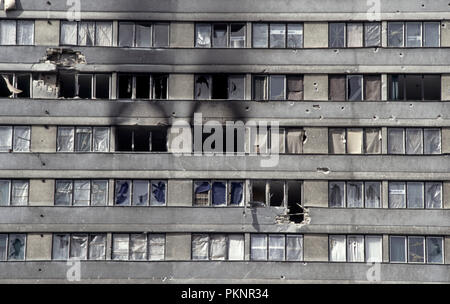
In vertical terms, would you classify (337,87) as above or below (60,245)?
above

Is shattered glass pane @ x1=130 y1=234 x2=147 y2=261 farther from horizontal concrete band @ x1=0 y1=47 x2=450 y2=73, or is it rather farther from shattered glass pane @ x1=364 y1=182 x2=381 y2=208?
shattered glass pane @ x1=364 y1=182 x2=381 y2=208

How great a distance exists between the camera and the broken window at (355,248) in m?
26.0

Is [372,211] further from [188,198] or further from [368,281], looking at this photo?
[188,198]

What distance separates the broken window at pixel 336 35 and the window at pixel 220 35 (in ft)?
12.0

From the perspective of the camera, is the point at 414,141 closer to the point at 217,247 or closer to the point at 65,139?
the point at 217,247

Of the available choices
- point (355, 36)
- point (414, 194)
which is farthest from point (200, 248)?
point (355, 36)

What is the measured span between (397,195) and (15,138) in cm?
1586

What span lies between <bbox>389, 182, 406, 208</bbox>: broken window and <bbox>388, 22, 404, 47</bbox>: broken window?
584 centimetres

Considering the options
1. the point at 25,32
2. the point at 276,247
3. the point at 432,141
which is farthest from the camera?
the point at 25,32

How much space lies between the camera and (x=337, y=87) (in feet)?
88.1

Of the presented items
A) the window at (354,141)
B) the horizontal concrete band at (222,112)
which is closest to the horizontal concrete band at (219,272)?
the window at (354,141)

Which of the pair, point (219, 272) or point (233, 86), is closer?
point (219, 272)

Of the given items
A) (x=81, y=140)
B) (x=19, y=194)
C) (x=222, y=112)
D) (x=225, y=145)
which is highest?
(x=222, y=112)

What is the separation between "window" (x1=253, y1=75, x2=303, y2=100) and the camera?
2686 centimetres
